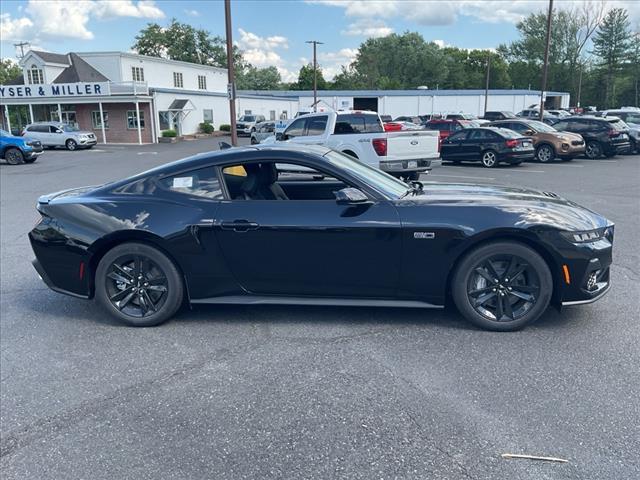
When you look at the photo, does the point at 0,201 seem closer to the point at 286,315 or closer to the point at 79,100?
the point at 286,315

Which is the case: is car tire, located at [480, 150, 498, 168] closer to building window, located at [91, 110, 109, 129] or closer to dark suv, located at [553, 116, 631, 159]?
dark suv, located at [553, 116, 631, 159]

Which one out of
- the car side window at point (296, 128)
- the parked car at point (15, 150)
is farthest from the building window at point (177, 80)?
the car side window at point (296, 128)

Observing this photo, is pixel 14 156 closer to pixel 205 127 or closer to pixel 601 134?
pixel 205 127

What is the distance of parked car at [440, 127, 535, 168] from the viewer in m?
18.2

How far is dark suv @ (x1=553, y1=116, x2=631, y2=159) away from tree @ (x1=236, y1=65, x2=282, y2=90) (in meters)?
81.0

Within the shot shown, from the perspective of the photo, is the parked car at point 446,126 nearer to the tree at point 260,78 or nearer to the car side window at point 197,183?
the car side window at point 197,183

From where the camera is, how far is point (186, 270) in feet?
14.3

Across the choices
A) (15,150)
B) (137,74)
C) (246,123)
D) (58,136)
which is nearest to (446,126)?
(15,150)

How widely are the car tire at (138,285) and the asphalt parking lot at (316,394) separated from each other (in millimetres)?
163

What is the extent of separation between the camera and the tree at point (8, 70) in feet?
273

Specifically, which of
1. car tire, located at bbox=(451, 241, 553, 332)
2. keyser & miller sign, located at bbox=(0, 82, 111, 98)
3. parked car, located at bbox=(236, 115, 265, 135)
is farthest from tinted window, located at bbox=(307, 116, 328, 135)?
parked car, located at bbox=(236, 115, 265, 135)

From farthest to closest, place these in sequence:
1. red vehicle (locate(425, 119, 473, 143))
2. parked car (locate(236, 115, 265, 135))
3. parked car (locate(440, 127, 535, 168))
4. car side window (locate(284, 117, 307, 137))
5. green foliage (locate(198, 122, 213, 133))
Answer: parked car (locate(236, 115, 265, 135)) < green foliage (locate(198, 122, 213, 133)) < red vehicle (locate(425, 119, 473, 143)) < parked car (locate(440, 127, 535, 168)) < car side window (locate(284, 117, 307, 137))

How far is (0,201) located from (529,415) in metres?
12.8

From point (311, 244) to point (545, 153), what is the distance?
18.1 meters
